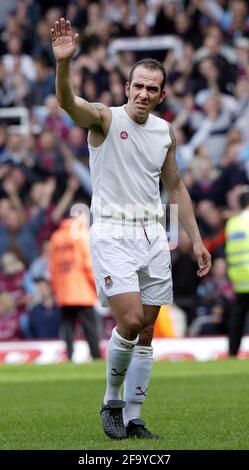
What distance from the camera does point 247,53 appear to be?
2209 cm

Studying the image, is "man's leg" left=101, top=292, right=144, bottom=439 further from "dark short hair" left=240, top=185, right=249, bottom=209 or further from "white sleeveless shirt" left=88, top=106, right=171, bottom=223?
"dark short hair" left=240, top=185, right=249, bottom=209

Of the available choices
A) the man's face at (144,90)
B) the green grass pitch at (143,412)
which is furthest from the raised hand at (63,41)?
the green grass pitch at (143,412)

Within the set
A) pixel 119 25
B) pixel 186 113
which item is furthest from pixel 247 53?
pixel 119 25

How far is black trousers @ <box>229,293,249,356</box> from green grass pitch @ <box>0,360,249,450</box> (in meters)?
0.59

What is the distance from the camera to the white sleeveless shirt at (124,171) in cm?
798

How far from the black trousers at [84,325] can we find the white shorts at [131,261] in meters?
9.14

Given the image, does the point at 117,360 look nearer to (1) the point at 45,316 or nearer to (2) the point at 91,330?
(2) the point at 91,330

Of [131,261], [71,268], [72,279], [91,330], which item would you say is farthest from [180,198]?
[71,268]

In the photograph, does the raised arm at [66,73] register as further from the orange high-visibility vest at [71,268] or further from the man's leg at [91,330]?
the orange high-visibility vest at [71,268]

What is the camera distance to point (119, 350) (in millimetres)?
7855

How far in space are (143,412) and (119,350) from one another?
6.96ft

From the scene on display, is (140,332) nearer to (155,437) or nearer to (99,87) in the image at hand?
(155,437)

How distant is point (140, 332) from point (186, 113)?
13995 mm
